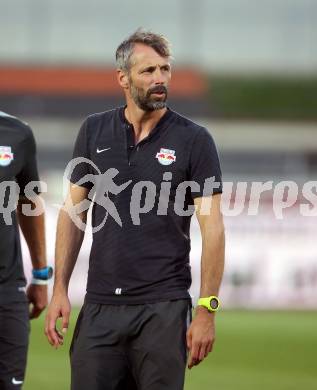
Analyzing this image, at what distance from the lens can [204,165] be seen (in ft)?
17.9

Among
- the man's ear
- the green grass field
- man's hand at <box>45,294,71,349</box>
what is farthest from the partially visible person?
the green grass field

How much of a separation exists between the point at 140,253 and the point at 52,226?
1161 centimetres

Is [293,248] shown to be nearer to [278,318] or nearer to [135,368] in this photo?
[278,318]

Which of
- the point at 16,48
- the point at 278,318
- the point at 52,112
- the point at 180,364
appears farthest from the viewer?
the point at 16,48

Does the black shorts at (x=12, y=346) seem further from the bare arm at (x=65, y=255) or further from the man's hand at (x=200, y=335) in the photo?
the man's hand at (x=200, y=335)

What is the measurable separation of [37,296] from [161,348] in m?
1.46

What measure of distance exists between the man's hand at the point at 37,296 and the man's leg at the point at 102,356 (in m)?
1.18

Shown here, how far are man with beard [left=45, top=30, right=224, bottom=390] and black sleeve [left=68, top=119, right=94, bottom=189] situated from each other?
0.25 ft

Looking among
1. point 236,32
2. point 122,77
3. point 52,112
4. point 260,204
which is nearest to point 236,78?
point 236,32

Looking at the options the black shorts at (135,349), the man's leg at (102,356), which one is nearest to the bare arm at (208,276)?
A: the black shorts at (135,349)

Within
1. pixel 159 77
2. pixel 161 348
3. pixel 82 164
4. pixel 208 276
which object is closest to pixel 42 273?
pixel 82 164

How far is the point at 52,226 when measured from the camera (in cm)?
1700

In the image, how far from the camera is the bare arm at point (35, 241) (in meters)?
6.58

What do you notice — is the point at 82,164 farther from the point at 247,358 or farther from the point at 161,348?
the point at 247,358
